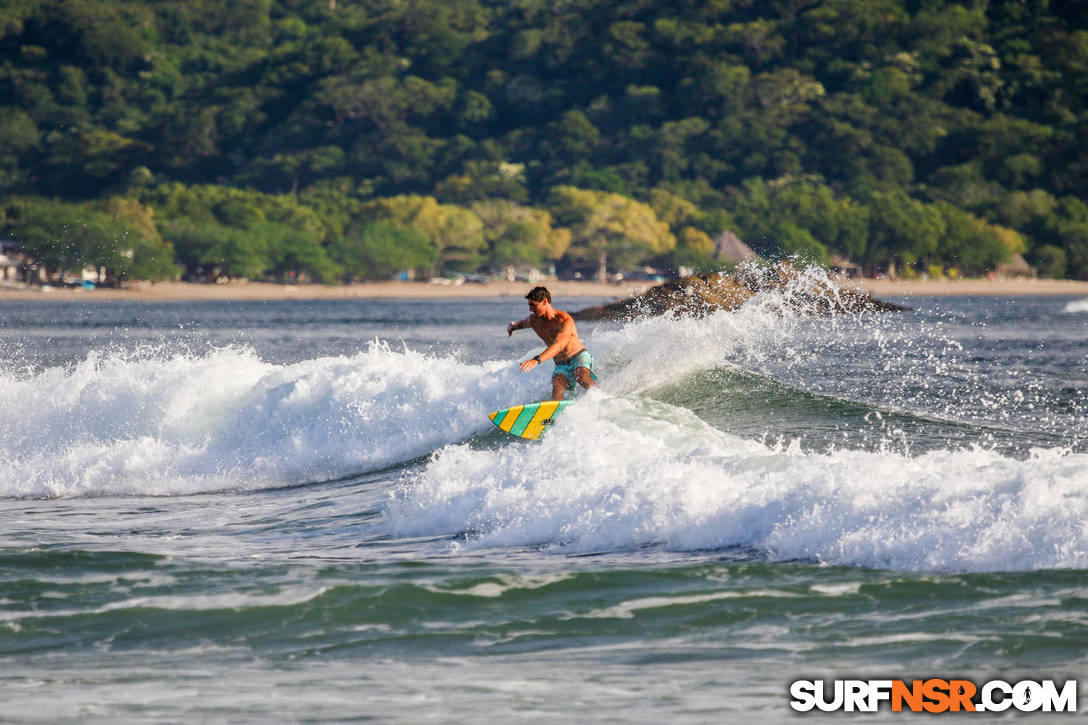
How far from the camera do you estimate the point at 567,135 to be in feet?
521

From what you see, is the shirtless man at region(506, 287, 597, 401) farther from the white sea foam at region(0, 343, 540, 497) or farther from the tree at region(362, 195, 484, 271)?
the tree at region(362, 195, 484, 271)

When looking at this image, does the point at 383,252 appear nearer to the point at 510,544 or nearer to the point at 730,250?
the point at 730,250

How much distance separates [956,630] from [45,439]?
14.4m

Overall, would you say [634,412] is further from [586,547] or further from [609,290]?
[609,290]

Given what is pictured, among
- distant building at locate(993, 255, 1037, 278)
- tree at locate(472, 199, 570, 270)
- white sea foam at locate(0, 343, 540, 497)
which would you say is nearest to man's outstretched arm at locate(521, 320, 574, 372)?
white sea foam at locate(0, 343, 540, 497)

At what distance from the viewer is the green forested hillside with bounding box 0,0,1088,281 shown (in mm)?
130000

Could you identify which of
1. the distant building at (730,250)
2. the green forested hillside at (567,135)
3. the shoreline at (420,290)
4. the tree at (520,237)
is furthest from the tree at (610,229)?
the distant building at (730,250)

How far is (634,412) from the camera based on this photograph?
52.2ft

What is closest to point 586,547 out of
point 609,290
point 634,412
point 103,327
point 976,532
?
point 976,532

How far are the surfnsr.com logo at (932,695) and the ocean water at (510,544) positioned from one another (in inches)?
5.3

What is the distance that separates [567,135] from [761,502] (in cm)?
15027

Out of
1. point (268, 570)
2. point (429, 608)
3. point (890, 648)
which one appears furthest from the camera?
point (268, 570)

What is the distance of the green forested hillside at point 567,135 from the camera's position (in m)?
130

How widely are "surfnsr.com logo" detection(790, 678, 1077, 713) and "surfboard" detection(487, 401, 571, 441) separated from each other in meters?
7.27
